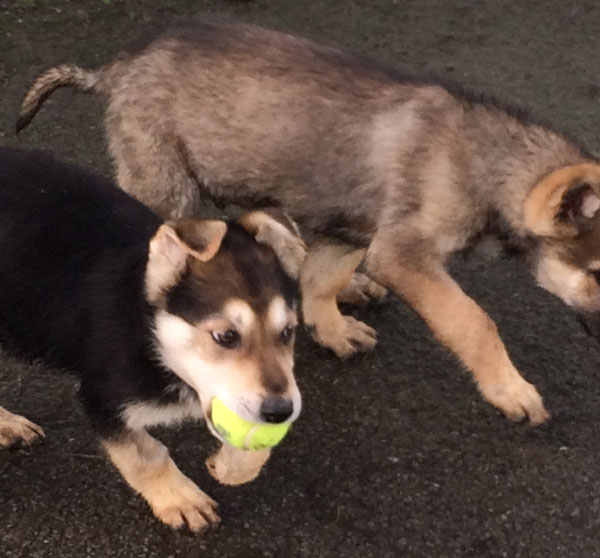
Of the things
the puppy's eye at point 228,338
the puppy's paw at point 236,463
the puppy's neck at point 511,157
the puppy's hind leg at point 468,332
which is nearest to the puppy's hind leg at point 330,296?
the puppy's hind leg at point 468,332

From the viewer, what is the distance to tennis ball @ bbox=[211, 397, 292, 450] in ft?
7.75

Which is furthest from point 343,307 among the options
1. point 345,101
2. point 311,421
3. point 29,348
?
point 29,348

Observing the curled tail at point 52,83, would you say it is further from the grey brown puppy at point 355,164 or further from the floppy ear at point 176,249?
the floppy ear at point 176,249

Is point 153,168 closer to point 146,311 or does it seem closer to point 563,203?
point 146,311

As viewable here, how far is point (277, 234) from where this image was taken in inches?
101

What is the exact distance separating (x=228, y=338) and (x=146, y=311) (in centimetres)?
31

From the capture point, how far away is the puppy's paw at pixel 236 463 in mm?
2691

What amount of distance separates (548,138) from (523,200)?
0.33 metres

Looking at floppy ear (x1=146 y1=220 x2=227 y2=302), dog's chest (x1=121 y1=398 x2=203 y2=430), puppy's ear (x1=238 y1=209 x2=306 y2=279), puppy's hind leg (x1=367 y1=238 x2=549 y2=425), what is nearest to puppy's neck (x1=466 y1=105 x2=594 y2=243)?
puppy's hind leg (x1=367 y1=238 x2=549 y2=425)

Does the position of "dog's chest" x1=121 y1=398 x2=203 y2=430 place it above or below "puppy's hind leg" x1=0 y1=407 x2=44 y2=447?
above

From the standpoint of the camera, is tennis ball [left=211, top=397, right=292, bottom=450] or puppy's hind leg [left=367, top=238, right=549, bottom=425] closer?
tennis ball [left=211, top=397, right=292, bottom=450]

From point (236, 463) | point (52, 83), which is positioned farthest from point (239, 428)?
point (52, 83)

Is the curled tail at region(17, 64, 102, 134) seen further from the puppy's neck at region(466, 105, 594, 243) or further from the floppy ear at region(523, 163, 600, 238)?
the floppy ear at region(523, 163, 600, 238)

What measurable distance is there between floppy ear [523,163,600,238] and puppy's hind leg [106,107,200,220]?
4.49 ft
